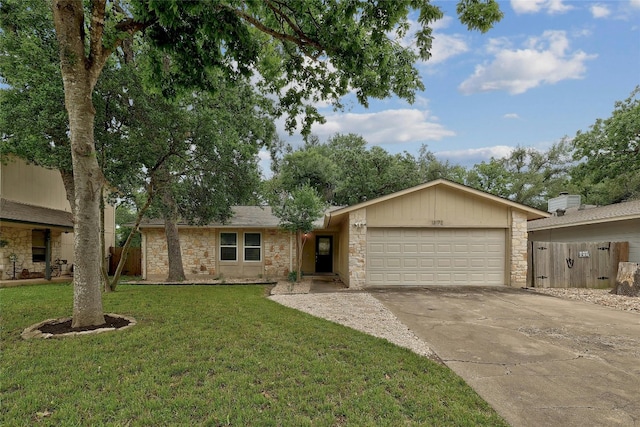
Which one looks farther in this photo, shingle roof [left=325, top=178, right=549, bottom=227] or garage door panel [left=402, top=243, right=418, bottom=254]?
garage door panel [left=402, top=243, right=418, bottom=254]

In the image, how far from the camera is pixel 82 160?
5.16 metres

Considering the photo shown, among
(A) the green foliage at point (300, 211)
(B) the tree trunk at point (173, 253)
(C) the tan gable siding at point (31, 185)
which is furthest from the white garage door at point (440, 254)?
(C) the tan gable siding at point (31, 185)

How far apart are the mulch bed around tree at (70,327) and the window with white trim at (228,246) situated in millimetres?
8066

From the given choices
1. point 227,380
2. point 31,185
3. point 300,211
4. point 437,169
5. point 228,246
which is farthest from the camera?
point 437,169

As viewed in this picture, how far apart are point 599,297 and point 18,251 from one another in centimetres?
1921

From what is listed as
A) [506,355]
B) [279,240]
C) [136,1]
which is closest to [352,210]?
[279,240]

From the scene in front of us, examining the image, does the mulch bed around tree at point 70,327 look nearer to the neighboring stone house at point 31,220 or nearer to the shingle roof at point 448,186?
the shingle roof at point 448,186

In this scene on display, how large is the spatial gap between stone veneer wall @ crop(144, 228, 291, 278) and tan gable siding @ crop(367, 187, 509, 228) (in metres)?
4.87

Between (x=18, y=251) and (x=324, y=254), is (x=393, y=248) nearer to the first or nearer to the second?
(x=324, y=254)

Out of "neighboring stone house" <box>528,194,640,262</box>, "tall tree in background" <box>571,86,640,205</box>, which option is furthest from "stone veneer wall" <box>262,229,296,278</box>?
"tall tree in background" <box>571,86,640,205</box>

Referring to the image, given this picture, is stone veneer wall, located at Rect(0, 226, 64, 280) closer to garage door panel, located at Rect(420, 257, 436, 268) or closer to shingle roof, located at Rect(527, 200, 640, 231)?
garage door panel, located at Rect(420, 257, 436, 268)

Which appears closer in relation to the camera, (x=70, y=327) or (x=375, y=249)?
(x=70, y=327)

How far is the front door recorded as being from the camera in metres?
15.8

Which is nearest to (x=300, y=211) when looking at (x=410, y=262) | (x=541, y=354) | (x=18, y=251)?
(x=410, y=262)
